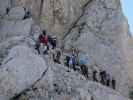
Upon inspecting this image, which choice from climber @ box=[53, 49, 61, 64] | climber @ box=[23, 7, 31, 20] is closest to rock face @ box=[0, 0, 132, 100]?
climber @ box=[23, 7, 31, 20]

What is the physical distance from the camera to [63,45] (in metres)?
36.4

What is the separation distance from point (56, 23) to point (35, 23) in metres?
3.06

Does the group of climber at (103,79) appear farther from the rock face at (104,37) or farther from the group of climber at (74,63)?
the rock face at (104,37)

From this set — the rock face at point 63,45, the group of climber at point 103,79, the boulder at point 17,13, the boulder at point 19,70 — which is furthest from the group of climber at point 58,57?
the boulder at point 17,13

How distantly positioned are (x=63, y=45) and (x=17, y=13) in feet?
16.3

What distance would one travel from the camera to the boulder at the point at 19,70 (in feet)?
80.5

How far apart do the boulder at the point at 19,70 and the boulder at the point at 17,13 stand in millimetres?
7675

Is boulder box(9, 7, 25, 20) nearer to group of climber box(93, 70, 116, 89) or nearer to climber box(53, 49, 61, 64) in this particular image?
climber box(53, 49, 61, 64)

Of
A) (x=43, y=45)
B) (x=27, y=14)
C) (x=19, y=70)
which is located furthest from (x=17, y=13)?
(x=19, y=70)

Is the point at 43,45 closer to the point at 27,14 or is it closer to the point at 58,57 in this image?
the point at 58,57

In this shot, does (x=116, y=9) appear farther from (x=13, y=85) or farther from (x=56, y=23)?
(x=13, y=85)

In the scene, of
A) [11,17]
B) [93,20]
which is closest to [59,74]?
[11,17]

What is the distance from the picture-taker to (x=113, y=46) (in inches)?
1448

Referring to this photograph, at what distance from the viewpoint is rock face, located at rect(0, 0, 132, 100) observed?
2509cm
